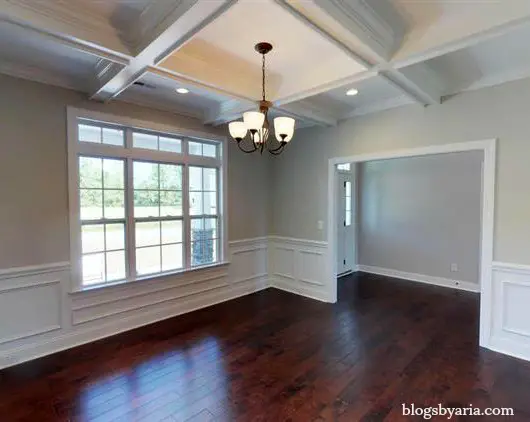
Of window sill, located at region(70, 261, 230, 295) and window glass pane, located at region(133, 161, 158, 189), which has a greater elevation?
window glass pane, located at region(133, 161, 158, 189)

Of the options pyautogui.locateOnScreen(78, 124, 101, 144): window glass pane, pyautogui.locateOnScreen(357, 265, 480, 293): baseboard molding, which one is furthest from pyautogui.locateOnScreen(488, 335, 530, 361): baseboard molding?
pyautogui.locateOnScreen(78, 124, 101, 144): window glass pane

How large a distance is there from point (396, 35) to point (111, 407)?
3509 millimetres

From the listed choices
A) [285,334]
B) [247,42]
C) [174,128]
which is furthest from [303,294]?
[247,42]

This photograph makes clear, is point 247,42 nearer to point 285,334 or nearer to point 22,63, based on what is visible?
point 22,63

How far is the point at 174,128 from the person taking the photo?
4.00 m

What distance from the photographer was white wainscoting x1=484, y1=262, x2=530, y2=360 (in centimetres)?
296

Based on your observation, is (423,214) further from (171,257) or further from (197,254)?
(171,257)

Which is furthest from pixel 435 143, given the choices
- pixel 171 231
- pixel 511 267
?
pixel 171 231

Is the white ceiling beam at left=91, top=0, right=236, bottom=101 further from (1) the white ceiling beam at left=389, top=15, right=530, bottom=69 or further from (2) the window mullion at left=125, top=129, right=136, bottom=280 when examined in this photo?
(1) the white ceiling beam at left=389, top=15, right=530, bottom=69

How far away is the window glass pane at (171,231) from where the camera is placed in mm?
4043

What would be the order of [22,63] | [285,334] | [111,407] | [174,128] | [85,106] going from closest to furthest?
1. [111,407]
2. [22,63]
3. [85,106]
4. [285,334]
5. [174,128]

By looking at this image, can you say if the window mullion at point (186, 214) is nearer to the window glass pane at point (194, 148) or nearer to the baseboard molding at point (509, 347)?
the window glass pane at point (194, 148)

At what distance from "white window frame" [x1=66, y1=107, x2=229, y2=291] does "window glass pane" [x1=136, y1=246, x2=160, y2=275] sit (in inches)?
3.1

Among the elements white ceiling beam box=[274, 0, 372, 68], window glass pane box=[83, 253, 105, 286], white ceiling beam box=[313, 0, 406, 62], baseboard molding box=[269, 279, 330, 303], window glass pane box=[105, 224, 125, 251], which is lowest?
baseboard molding box=[269, 279, 330, 303]
